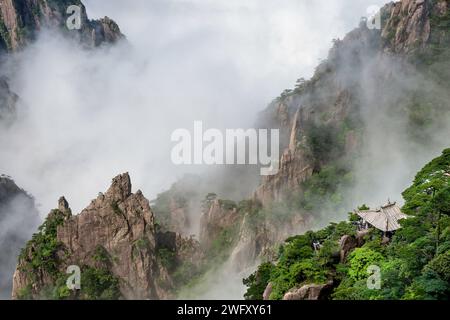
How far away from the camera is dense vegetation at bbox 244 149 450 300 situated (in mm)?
34344

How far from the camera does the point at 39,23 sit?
167m

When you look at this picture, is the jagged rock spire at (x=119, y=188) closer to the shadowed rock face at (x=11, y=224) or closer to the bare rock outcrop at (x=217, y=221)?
the bare rock outcrop at (x=217, y=221)

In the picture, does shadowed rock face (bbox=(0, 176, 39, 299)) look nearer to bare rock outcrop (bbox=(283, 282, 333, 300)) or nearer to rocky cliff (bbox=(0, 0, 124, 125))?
rocky cliff (bbox=(0, 0, 124, 125))

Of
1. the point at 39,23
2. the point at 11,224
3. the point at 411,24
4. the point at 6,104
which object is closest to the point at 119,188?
the point at 411,24

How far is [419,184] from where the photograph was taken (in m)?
47.7

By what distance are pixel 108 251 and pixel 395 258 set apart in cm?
4008

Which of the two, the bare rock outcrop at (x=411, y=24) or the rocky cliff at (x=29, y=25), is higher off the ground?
the rocky cliff at (x=29, y=25)

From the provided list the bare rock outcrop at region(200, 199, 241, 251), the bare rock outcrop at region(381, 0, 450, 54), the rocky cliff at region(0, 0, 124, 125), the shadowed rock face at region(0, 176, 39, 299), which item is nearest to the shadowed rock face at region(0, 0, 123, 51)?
the rocky cliff at region(0, 0, 124, 125)

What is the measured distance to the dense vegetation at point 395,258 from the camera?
113ft

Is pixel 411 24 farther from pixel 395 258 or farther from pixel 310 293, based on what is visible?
pixel 310 293

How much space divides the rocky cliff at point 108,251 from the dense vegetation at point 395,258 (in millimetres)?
23087

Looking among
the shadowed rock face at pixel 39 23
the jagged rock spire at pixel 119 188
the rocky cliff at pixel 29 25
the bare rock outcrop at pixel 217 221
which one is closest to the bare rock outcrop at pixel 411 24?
the bare rock outcrop at pixel 217 221

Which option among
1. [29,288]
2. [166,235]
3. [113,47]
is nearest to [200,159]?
[166,235]

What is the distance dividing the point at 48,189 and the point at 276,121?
3581 inches
